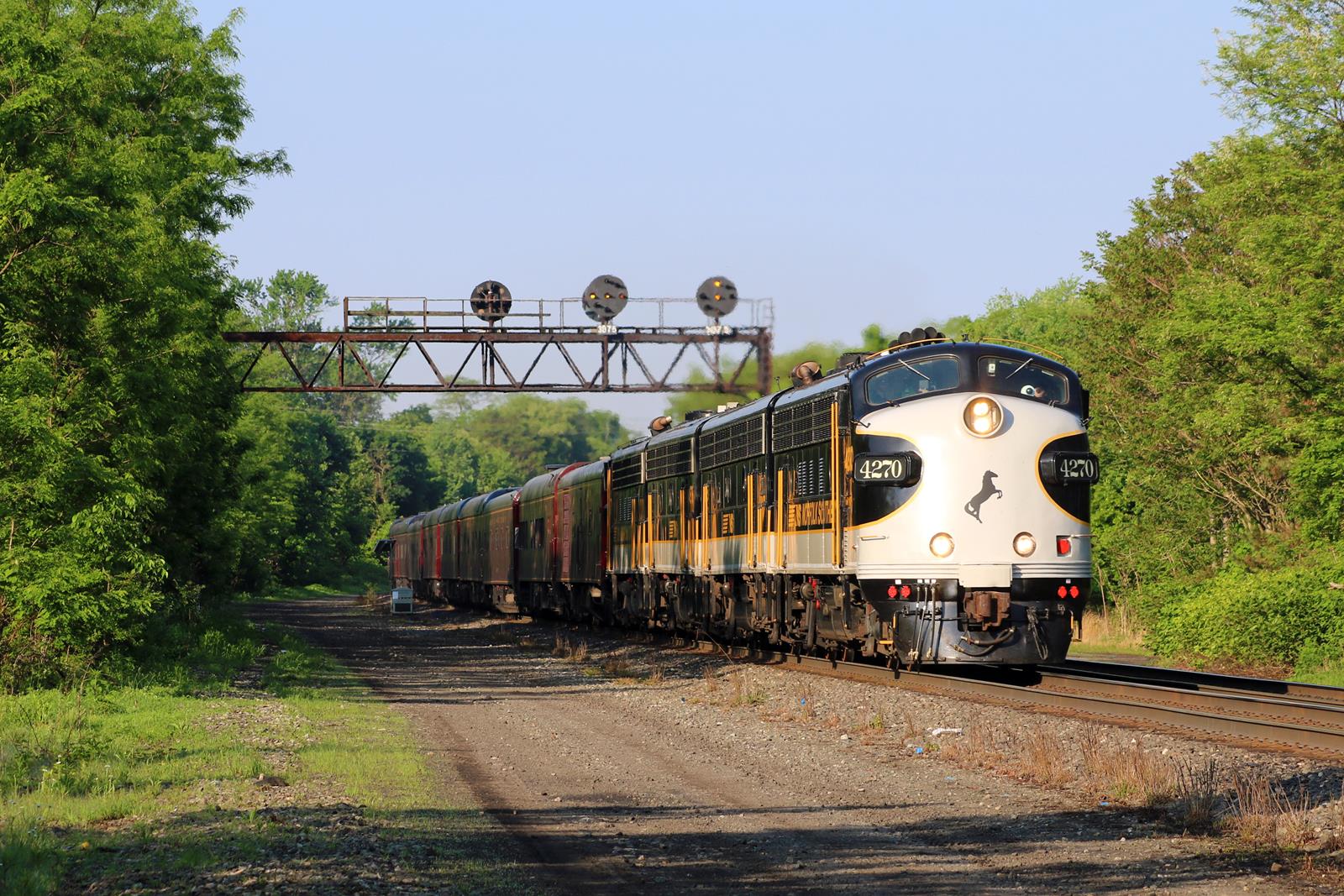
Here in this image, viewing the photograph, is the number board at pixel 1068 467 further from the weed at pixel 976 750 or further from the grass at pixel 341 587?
the grass at pixel 341 587

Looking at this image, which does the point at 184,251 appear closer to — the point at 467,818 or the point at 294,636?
the point at 294,636

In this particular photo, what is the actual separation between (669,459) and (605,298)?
15.6 m

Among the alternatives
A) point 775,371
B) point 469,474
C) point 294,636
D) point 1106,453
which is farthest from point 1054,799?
point 469,474

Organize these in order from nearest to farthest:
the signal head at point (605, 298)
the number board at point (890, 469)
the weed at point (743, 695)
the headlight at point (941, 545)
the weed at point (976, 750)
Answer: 1. the weed at point (976, 750)
2. the headlight at point (941, 545)
3. the number board at point (890, 469)
4. the weed at point (743, 695)
5. the signal head at point (605, 298)

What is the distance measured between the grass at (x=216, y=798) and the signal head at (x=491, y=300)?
25659 mm

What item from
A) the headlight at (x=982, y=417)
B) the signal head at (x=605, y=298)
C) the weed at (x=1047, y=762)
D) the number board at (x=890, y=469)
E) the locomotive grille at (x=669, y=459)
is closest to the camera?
the weed at (x=1047, y=762)

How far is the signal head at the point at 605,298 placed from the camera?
154ft

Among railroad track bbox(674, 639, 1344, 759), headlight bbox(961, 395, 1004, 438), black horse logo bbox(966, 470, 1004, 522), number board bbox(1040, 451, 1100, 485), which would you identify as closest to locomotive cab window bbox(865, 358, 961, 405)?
headlight bbox(961, 395, 1004, 438)

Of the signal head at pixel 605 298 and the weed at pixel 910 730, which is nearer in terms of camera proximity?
the weed at pixel 910 730

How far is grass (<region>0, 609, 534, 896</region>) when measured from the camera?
32.5 feet

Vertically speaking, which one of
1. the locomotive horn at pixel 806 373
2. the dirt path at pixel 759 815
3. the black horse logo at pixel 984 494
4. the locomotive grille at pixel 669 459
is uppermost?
the locomotive horn at pixel 806 373

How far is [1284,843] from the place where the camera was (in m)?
10.5

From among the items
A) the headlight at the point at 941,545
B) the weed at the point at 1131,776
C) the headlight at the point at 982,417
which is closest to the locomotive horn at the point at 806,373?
the headlight at the point at 982,417

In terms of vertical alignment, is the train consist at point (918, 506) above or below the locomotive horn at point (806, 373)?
below
